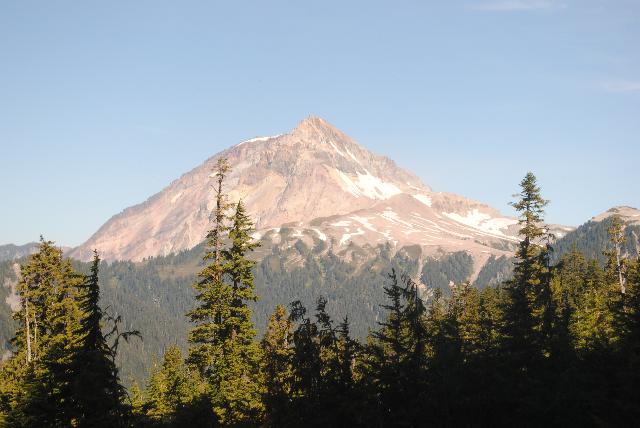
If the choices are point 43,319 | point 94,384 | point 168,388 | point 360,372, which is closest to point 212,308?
point 94,384

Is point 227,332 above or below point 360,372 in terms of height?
above

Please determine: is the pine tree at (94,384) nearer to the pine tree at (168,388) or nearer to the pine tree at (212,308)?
the pine tree at (212,308)

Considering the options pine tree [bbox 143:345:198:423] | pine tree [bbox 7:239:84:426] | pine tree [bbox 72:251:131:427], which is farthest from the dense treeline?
pine tree [bbox 143:345:198:423]

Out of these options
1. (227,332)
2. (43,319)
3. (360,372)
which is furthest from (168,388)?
(360,372)

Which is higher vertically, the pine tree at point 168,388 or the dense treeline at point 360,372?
the dense treeline at point 360,372

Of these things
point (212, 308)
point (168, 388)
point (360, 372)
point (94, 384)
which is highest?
point (212, 308)

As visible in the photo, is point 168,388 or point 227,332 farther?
point 168,388

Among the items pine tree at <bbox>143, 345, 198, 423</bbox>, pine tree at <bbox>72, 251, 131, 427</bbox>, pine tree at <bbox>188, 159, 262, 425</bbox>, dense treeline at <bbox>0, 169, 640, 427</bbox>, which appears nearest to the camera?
dense treeline at <bbox>0, 169, 640, 427</bbox>

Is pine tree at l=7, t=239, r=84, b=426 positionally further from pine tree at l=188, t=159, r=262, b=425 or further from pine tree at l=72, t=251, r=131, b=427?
pine tree at l=188, t=159, r=262, b=425

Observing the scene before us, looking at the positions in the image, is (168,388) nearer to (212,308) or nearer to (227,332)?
(227,332)

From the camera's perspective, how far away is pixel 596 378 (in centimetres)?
2877

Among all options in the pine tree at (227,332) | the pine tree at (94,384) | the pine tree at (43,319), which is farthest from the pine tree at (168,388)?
the pine tree at (94,384)

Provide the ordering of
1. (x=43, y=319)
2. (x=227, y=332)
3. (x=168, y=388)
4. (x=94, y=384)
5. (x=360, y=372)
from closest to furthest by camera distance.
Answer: (x=94, y=384)
(x=360, y=372)
(x=227, y=332)
(x=43, y=319)
(x=168, y=388)

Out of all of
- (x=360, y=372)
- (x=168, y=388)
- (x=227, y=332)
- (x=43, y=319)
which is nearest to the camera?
(x=360, y=372)
